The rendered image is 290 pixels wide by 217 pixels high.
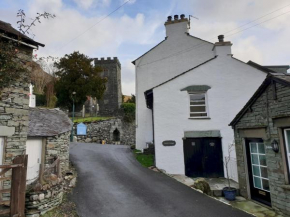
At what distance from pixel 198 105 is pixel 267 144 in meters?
5.20

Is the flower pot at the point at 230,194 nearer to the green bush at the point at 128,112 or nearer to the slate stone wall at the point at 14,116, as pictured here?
the slate stone wall at the point at 14,116

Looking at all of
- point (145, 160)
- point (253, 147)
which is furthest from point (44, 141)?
point (253, 147)

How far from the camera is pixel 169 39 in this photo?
690 inches

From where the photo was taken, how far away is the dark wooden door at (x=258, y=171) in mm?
7820

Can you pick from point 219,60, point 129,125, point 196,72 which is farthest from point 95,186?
point 129,125

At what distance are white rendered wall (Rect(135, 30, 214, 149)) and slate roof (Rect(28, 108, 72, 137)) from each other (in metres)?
6.77

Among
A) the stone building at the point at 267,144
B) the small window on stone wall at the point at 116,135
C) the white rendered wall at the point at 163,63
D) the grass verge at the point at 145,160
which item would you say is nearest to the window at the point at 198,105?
the stone building at the point at 267,144

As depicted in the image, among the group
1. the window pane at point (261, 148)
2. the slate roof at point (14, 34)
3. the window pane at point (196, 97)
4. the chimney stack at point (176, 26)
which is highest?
the chimney stack at point (176, 26)

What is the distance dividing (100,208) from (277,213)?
19.6 feet

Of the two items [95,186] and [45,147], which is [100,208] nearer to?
[95,186]

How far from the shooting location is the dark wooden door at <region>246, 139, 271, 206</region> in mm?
7820

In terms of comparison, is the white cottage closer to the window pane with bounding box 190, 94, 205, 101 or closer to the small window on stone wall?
the window pane with bounding box 190, 94, 205, 101

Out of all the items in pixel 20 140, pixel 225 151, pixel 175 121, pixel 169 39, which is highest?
pixel 169 39

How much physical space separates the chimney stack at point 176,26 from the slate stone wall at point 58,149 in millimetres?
12022
